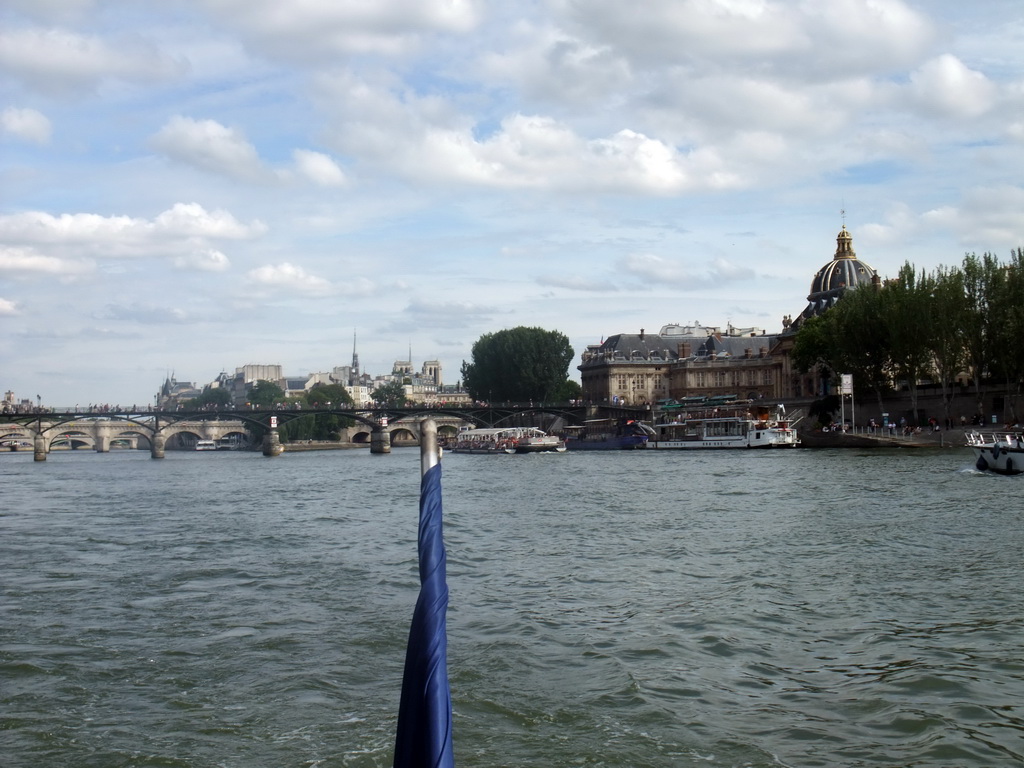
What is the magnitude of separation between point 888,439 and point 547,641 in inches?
2343

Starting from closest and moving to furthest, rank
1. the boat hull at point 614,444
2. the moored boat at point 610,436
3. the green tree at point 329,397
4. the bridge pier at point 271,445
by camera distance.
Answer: the boat hull at point 614,444
the moored boat at point 610,436
the bridge pier at point 271,445
the green tree at point 329,397

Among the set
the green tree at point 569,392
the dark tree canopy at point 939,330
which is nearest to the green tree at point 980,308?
the dark tree canopy at point 939,330

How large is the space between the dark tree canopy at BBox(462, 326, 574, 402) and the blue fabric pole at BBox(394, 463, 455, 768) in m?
118

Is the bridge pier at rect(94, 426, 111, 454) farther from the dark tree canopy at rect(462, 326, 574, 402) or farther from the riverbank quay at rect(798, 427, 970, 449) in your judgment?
the riverbank quay at rect(798, 427, 970, 449)

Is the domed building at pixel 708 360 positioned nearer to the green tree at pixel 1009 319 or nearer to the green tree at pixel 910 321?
the green tree at pixel 910 321

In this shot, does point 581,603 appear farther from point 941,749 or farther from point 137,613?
point 941,749

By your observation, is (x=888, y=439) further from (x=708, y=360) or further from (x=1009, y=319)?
(x=708, y=360)

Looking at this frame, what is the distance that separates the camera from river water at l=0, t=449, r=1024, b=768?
380 inches

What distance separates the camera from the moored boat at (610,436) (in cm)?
9800

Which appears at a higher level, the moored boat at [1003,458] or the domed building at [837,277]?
the domed building at [837,277]

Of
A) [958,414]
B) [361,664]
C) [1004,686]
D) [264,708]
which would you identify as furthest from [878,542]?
[958,414]

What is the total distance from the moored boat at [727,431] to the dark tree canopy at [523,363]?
25.1m

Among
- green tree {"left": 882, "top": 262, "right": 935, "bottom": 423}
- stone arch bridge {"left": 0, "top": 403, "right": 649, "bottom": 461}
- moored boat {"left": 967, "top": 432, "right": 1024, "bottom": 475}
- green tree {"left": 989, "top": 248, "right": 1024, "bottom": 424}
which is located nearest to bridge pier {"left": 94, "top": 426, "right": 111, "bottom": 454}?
stone arch bridge {"left": 0, "top": 403, "right": 649, "bottom": 461}

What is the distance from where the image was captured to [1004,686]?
36.0ft
